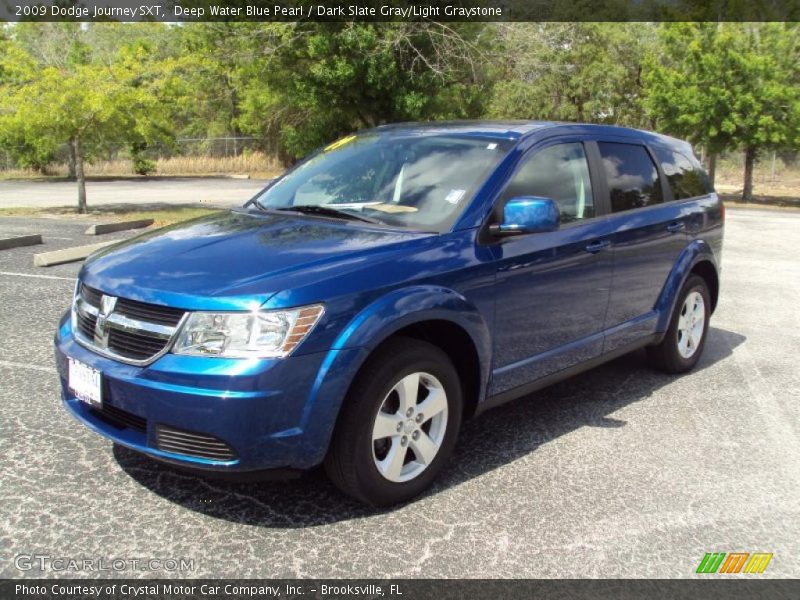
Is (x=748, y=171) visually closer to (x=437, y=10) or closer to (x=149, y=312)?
(x=437, y=10)

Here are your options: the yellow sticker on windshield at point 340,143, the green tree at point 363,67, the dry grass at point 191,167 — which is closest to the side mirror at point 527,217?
the yellow sticker on windshield at point 340,143

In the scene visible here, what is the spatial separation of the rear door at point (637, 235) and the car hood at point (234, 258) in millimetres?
1723

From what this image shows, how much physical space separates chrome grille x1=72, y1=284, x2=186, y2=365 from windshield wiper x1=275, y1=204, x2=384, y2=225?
1.22 meters

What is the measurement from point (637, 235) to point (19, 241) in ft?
32.0

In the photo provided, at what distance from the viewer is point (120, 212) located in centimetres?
1819

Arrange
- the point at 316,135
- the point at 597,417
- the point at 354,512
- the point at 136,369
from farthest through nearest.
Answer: the point at 316,135 < the point at 597,417 < the point at 354,512 < the point at 136,369

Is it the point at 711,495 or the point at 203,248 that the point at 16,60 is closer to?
the point at 203,248

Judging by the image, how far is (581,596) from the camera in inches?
112

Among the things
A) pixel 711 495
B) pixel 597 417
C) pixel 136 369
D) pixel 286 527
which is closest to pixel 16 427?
pixel 136 369

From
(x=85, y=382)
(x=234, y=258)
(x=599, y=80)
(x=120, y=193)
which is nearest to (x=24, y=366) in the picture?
(x=85, y=382)

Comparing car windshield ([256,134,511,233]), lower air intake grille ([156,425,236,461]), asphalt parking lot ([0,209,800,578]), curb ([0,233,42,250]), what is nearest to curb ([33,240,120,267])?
curb ([0,233,42,250])

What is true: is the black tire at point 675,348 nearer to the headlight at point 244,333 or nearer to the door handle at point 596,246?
the door handle at point 596,246

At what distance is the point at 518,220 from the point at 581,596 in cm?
179

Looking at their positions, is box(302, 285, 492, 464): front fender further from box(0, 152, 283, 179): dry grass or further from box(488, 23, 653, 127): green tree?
box(488, 23, 653, 127): green tree
